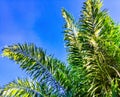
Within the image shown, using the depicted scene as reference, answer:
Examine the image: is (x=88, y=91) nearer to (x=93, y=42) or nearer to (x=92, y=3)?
(x=93, y=42)

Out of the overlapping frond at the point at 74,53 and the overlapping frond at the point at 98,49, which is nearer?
the overlapping frond at the point at 98,49

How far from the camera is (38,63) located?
1379 cm

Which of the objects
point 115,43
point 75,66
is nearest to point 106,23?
point 115,43

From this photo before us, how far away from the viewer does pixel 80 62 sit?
13734 millimetres

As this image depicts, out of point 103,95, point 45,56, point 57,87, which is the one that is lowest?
point 103,95

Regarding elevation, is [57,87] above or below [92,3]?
below

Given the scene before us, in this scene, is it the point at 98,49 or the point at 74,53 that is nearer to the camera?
the point at 98,49

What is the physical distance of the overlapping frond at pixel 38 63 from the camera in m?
13.7

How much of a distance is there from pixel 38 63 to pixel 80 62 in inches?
49.4

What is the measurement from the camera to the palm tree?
42.6 ft

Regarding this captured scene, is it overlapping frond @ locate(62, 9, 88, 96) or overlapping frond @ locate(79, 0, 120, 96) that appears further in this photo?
overlapping frond @ locate(62, 9, 88, 96)

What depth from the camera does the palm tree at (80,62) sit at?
12977 millimetres

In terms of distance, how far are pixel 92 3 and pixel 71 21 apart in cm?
122

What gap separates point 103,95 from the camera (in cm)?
1272
